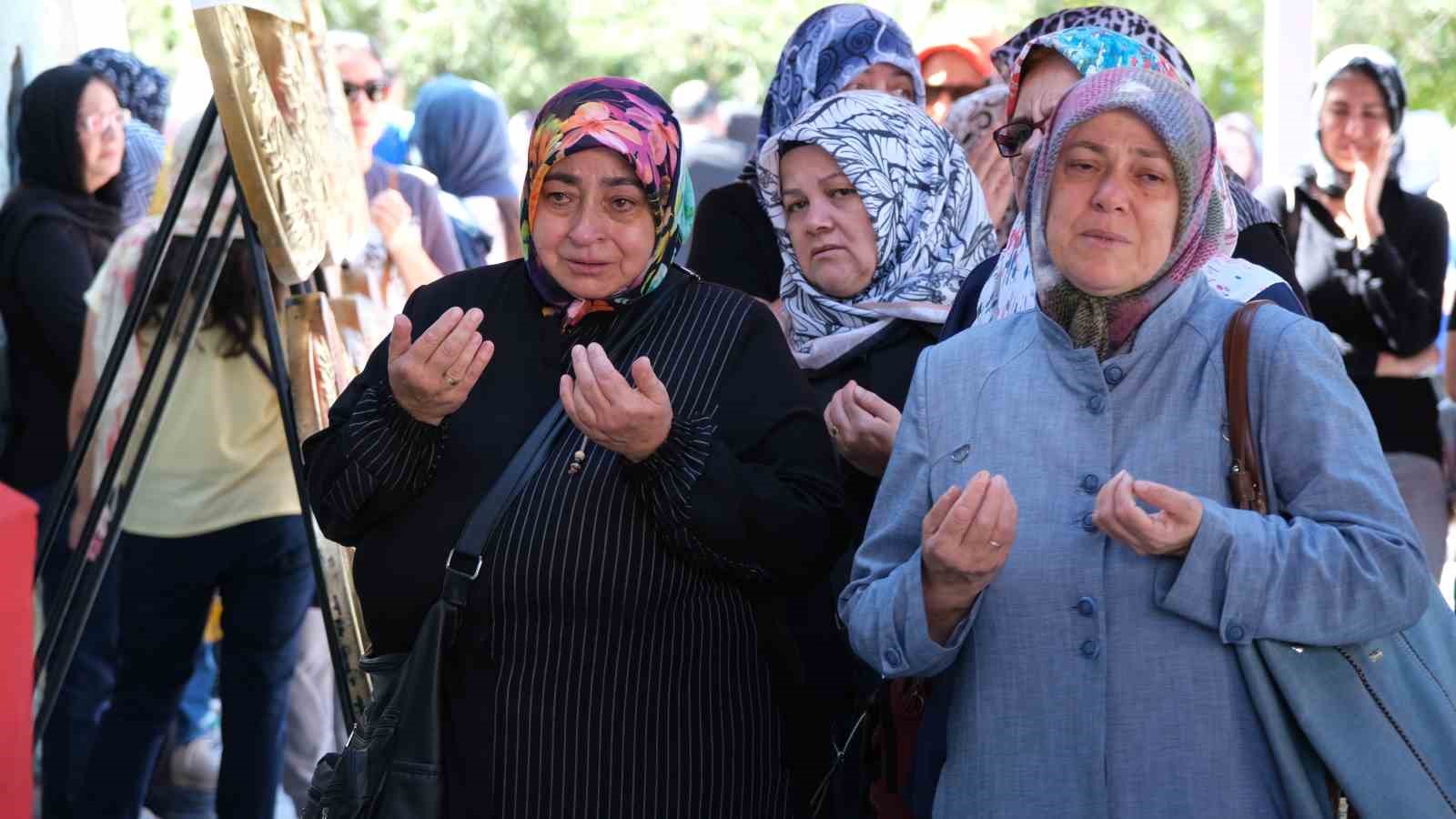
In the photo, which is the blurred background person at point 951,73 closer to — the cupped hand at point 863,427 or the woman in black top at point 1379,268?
the woman in black top at point 1379,268

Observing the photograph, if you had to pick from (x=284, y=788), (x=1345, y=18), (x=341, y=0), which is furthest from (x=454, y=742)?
(x=341, y=0)

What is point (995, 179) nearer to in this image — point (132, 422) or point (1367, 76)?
point (1367, 76)

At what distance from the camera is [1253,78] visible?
65.8ft

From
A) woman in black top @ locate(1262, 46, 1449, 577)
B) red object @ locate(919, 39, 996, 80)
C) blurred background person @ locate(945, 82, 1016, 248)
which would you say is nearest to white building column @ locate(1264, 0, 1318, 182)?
woman in black top @ locate(1262, 46, 1449, 577)

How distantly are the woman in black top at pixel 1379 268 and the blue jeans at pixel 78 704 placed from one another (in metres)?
3.72

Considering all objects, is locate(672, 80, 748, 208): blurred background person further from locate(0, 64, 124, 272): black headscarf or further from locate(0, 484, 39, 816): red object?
locate(0, 484, 39, 816): red object

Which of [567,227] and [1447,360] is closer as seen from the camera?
[567,227]

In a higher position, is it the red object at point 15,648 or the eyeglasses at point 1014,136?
the eyeglasses at point 1014,136

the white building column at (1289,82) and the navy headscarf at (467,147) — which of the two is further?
the white building column at (1289,82)

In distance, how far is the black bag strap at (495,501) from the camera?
252 centimetres

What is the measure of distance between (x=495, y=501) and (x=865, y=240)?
1119mm

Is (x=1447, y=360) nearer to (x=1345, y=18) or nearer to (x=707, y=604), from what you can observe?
(x=707, y=604)

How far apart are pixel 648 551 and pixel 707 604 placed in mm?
132

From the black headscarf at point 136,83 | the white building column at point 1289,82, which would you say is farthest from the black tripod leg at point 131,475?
A: the white building column at point 1289,82
